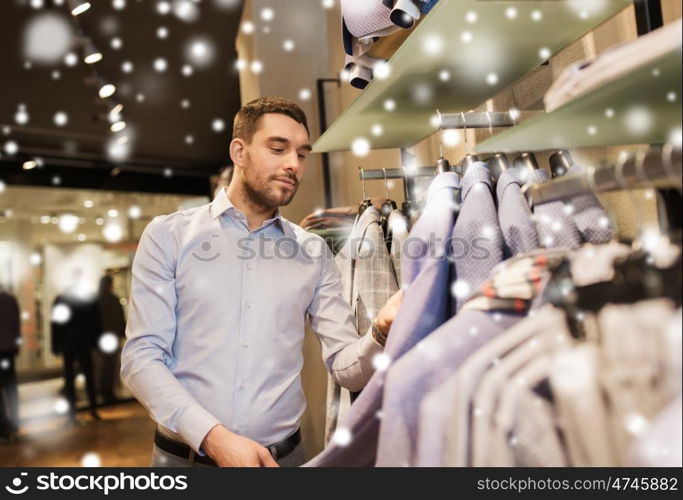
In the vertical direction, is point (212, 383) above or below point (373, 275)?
below

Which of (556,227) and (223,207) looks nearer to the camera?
(556,227)

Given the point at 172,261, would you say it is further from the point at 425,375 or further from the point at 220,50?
the point at 220,50

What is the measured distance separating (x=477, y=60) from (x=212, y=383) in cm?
84

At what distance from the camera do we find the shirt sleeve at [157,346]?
3.79 ft

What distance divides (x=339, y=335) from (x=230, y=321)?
0.24 m

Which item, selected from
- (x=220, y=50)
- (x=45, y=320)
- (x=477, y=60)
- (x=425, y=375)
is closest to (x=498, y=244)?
(x=425, y=375)

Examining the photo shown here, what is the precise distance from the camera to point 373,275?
1462 millimetres

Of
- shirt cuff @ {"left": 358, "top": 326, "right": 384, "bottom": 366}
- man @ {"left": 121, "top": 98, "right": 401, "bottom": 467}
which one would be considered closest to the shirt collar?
man @ {"left": 121, "top": 98, "right": 401, "bottom": 467}

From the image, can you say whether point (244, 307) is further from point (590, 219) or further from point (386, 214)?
point (590, 219)

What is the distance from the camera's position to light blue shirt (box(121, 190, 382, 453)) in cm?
132

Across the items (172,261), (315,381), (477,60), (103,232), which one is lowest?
(315,381)

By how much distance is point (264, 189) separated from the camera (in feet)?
4.55

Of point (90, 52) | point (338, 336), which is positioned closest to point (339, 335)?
point (338, 336)

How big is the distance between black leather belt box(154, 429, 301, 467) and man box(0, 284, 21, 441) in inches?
162
